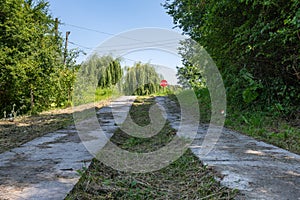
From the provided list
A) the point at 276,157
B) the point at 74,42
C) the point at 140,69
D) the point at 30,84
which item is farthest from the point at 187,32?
the point at 74,42

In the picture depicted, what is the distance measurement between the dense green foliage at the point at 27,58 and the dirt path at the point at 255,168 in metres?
4.48

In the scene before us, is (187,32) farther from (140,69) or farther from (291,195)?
(291,195)

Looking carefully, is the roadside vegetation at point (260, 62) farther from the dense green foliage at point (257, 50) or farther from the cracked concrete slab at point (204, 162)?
the cracked concrete slab at point (204, 162)

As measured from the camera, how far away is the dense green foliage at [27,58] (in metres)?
→ 5.19

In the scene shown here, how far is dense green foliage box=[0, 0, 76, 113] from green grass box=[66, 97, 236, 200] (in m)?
4.37

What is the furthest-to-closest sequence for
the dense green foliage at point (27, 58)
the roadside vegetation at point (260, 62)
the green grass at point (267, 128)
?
the dense green foliage at point (27, 58), the roadside vegetation at point (260, 62), the green grass at point (267, 128)

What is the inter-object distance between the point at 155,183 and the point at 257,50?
3048mm

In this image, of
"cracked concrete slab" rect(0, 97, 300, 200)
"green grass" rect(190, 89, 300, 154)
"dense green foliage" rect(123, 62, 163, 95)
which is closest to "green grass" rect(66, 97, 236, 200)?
"cracked concrete slab" rect(0, 97, 300, 200)

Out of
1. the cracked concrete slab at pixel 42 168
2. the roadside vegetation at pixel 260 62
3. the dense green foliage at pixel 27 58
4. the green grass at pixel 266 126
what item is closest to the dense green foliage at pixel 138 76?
the dense green foliage at pixel 27 58

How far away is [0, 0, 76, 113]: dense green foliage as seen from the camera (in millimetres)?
5191

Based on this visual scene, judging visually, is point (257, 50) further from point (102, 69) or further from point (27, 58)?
point (102, 69)

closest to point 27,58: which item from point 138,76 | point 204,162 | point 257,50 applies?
point 257,50

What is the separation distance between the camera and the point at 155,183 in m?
1.43

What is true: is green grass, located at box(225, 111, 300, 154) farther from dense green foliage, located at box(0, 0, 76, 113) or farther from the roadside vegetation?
dense green foliage, located at box(0, 0, 76, 113)
